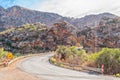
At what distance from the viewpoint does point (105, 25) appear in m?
119

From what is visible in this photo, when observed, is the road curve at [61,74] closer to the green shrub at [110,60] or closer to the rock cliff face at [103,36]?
the green shrub at [110,60]

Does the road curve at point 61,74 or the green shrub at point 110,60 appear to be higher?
the green shrub at point 110,60

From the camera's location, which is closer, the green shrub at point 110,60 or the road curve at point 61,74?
the road curve at point 61,74

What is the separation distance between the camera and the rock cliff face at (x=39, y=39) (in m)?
115

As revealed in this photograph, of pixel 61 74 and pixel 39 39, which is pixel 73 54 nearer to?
pixel 61 74

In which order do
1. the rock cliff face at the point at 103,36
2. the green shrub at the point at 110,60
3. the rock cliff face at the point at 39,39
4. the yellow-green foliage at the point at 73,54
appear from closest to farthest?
the green shrub at the point at 110,60 → the yellow-green foliage at the point at 73,54 → the rock cliff face at the point at 103,36 → the rock cliff face at the point at 39,39

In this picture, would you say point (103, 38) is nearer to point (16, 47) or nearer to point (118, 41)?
point (118, 41)

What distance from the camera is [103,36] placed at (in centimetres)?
11162

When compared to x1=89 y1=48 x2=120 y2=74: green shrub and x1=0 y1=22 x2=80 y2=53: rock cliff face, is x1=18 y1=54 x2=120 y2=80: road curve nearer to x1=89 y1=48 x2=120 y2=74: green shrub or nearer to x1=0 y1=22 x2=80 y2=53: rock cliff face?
x1=89 y1=48 x2=120 y2=74: green shrub

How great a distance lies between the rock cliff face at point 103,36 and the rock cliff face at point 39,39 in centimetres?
530

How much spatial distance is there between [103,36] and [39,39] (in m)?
28.9

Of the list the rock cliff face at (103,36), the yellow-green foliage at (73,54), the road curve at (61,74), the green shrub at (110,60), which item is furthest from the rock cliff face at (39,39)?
the green shrub at (110,60)

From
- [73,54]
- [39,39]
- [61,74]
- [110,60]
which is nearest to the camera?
[61,74]

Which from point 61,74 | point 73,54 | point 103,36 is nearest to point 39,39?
point 103,36
